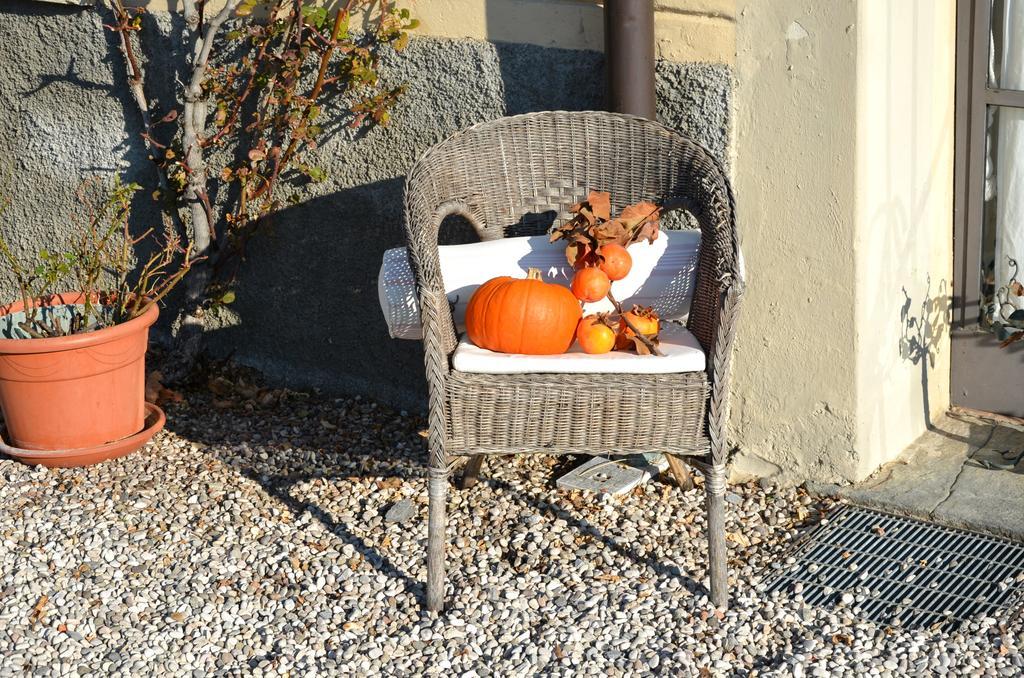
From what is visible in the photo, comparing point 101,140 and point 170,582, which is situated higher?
point 101,140

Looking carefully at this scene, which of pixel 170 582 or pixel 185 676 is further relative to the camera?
pixel 170 582

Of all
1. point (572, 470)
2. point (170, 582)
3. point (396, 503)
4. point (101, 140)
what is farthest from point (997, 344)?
point (101, 140)

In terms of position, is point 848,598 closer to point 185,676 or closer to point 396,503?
point 396,503

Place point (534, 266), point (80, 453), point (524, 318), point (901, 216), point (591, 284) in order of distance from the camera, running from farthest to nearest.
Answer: point (80, 453) → point (901, 216) → point (534, 266) → point (591, 284) → point (524, 318)

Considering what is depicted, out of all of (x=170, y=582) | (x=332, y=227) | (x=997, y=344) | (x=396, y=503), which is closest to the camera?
(x=170, y=582)

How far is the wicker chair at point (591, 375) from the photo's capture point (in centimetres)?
283

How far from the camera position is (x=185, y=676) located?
2.72 meters

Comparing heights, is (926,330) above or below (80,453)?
above

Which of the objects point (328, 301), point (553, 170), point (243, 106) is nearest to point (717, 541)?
point (553, 170)

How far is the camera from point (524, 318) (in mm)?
2939

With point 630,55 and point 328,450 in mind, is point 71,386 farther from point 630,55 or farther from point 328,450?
point 630,55

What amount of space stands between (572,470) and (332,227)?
1.33 metres

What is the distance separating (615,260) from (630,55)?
63 centimetres

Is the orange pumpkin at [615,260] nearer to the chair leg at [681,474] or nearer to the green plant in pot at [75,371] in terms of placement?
the chair leg at [681,474]
